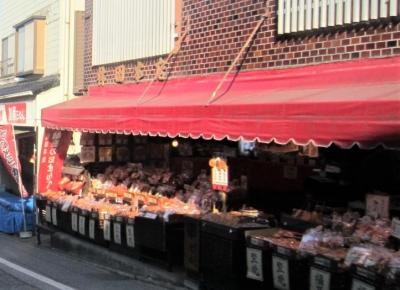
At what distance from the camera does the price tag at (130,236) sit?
9.69 m

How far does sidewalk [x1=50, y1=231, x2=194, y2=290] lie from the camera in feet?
28.4

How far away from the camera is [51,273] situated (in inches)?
382

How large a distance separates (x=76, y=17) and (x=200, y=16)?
5722 millimetres

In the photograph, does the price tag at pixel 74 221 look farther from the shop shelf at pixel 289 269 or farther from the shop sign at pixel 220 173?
the shop shelf at pixel 289 269

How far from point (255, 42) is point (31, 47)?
9.99m

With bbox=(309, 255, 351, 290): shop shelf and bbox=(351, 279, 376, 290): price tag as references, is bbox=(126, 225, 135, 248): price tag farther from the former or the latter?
bbox=(351, 279, 376, 290): price tag

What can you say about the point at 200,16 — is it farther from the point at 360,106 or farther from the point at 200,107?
the point at 360,106

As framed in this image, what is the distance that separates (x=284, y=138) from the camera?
6.41m

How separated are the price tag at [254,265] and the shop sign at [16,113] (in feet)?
34.5

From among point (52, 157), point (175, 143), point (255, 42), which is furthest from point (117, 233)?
point (255, 42)

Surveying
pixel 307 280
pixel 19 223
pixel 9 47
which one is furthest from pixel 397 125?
pixel 9 47

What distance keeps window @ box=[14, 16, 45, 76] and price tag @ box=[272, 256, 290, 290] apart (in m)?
11.7

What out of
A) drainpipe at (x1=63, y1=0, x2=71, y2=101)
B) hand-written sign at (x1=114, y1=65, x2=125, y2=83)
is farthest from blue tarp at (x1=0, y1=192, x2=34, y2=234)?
hand-written sign at (x1=114, y1=65, x2=125, y2=83)

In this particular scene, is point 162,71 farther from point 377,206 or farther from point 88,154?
point 377,206
